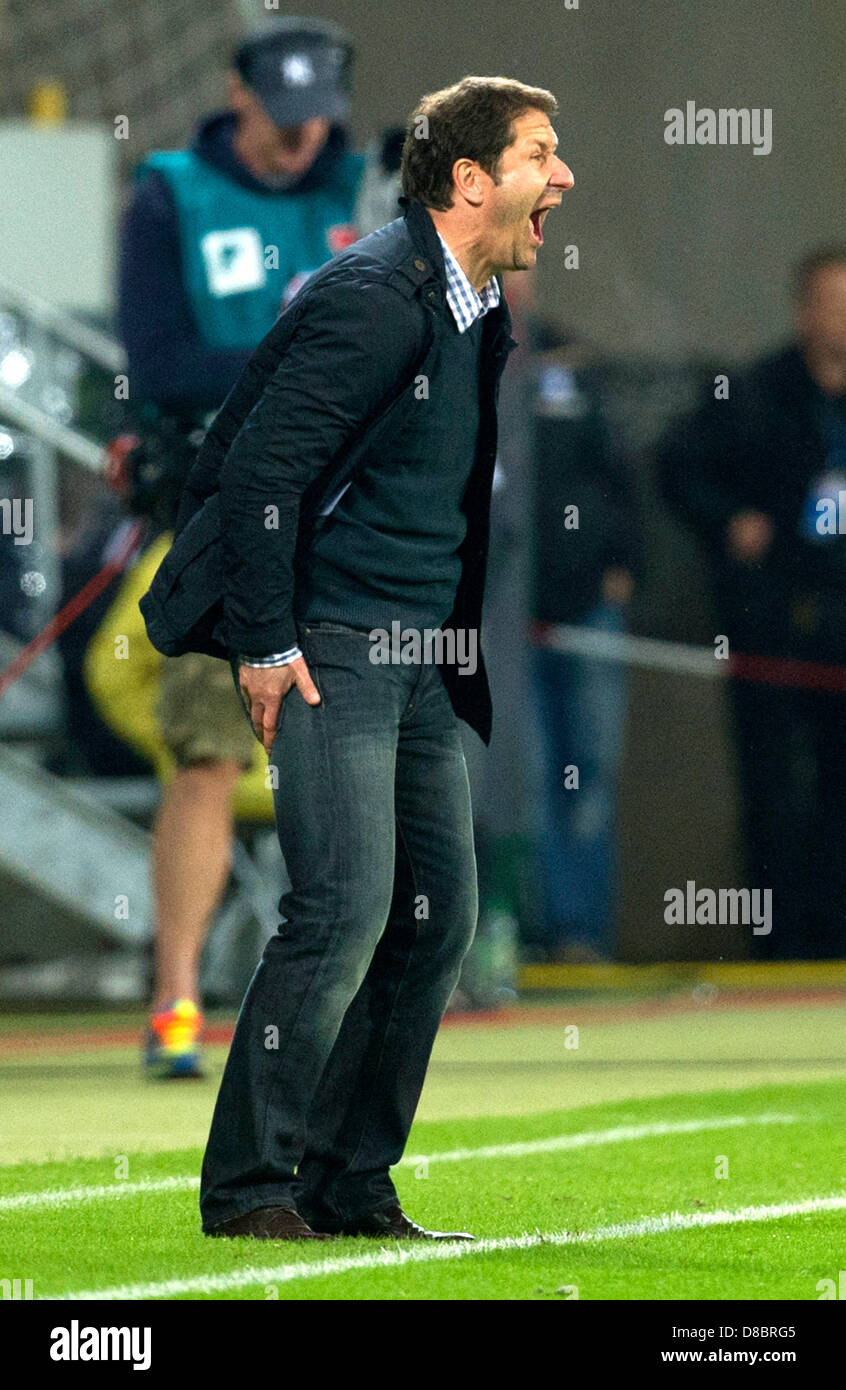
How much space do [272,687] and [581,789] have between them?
20.3ft

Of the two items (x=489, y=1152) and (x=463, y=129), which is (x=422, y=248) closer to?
(x=463, y=129)

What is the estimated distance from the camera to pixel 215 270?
7.21 meters

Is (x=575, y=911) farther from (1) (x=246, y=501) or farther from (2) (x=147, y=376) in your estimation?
(1) (x=246, y=501)

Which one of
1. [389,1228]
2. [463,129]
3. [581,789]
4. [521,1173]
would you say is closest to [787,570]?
[581,789]

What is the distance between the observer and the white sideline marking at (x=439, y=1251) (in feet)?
12.2

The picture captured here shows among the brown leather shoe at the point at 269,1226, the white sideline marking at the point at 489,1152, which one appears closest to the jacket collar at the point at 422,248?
the brown leather shoe at the point at 269,1226

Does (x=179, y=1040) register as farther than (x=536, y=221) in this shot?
Yes

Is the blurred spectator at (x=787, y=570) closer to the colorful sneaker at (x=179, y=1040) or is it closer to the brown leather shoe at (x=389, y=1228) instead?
the colorful sneaker at (x=179, y=1040)

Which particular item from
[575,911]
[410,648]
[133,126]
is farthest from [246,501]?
[133,126]

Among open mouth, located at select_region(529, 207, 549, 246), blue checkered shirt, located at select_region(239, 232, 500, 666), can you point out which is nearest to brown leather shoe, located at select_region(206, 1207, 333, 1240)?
blue checkered shirt, located at select_region(239, 232, 500, 666)

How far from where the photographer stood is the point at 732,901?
1038cm

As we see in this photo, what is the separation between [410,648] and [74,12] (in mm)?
7556

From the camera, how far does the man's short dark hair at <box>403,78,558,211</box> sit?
13.9ft
